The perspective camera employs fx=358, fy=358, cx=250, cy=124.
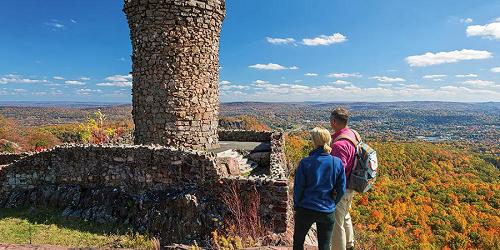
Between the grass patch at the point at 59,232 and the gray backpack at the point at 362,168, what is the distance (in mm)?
4730

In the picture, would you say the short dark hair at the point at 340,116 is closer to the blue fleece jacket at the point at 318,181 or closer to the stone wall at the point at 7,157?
the blue fleece jacket at the point at 318,181

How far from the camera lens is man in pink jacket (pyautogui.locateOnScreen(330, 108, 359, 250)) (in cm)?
498

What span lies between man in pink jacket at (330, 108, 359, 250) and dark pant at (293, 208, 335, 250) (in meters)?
0.55

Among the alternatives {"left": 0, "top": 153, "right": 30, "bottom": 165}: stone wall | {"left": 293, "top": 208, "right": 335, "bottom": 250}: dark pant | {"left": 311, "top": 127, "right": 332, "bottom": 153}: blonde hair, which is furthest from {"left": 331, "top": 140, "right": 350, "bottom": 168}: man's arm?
{"left": 0, "top": 153, "right": 30, "bottom": 165}: stone wall

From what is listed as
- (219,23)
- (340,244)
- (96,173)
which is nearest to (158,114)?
(96,173)

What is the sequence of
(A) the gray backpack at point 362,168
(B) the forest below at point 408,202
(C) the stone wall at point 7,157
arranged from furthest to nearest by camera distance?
1. (B) the forest below at point 408,202
2. (C) the stone wall at point 7,157
3. (A) the gray backpack at point 362,168

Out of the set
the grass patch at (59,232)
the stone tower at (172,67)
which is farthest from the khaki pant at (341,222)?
the stone tower at (172,67)

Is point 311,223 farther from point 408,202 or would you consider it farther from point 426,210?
point 408,202

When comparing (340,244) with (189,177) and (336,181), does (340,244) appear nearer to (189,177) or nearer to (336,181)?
(336,181)

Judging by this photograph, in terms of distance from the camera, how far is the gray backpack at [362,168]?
4.93m

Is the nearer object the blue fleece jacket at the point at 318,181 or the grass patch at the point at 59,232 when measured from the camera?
the blue fleece jacket at the point at 318,181

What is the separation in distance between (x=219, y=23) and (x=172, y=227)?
7716mm

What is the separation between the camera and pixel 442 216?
37.8 m

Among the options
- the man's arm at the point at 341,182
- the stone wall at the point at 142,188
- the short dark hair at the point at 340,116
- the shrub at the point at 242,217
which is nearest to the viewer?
the man's arm at the point at 341,182
